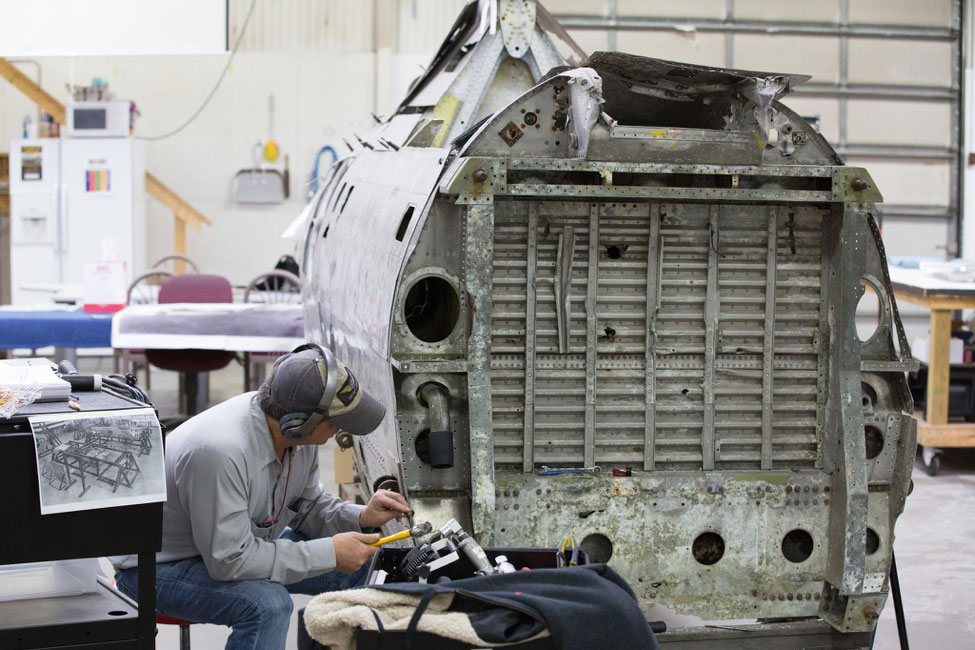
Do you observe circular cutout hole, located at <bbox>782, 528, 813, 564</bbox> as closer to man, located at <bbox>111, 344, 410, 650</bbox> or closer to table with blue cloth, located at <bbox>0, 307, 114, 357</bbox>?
man, located at <bbox>111, 344, 410, 650</bbox>

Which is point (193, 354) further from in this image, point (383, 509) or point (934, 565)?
point (934, 565)

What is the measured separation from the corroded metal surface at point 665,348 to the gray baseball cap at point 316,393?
1.94 feet

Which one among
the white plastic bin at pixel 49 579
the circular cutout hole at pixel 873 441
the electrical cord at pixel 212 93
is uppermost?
the electrical cord at pixel 212 93

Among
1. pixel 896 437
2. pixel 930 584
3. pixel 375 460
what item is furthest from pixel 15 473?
pixel 930 584

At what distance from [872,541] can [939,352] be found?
3984 millimetres

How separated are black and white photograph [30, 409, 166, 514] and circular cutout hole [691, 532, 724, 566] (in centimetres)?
220

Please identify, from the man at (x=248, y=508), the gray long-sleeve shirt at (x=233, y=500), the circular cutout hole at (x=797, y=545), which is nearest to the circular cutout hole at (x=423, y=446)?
the gray long-sleeve shirt at (x=233, y=500)

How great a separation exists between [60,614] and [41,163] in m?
10.4

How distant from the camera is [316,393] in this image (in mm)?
3330

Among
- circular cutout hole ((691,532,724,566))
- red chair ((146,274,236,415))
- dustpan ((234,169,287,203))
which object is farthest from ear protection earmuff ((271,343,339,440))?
dustpan ((234,169,287,203))

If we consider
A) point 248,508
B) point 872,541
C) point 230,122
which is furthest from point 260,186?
point 248,508

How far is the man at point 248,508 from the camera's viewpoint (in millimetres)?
3297

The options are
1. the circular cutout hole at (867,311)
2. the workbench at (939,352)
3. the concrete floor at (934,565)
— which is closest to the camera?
the concrete floor at (934,565)

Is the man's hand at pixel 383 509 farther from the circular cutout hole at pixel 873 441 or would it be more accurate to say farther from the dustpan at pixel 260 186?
the dustpan at pixel 260 186
